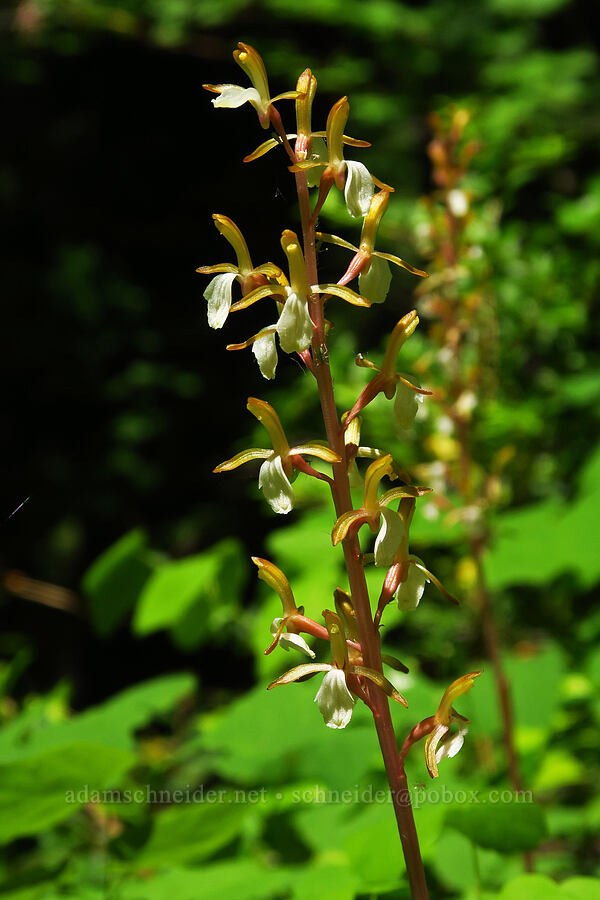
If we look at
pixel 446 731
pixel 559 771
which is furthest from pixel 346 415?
pixel 559 771

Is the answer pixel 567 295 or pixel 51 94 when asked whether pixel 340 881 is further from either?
pixel 51 94

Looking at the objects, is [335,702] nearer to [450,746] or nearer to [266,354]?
[450,746]

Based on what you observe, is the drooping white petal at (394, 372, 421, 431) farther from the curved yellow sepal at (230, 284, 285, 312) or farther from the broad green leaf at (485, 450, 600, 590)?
the broad green leaf at (485, 450, 600, 590)

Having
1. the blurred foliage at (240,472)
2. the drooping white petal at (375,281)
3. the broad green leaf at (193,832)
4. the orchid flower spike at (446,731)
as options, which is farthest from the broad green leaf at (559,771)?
the drooping white petal at (375,281)

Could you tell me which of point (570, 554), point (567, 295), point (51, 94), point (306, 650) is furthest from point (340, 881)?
point (51, 94)

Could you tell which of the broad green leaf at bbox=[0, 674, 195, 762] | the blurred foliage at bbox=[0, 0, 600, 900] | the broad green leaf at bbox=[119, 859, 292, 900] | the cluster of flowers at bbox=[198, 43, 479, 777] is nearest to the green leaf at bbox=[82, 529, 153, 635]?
the blurred foliage at bbox=[0, 0, 600, 900]

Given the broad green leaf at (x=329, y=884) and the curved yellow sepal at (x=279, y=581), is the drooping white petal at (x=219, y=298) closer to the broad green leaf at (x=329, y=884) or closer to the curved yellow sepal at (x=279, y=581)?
the curved yellow sepal at (x=279, y=581)
